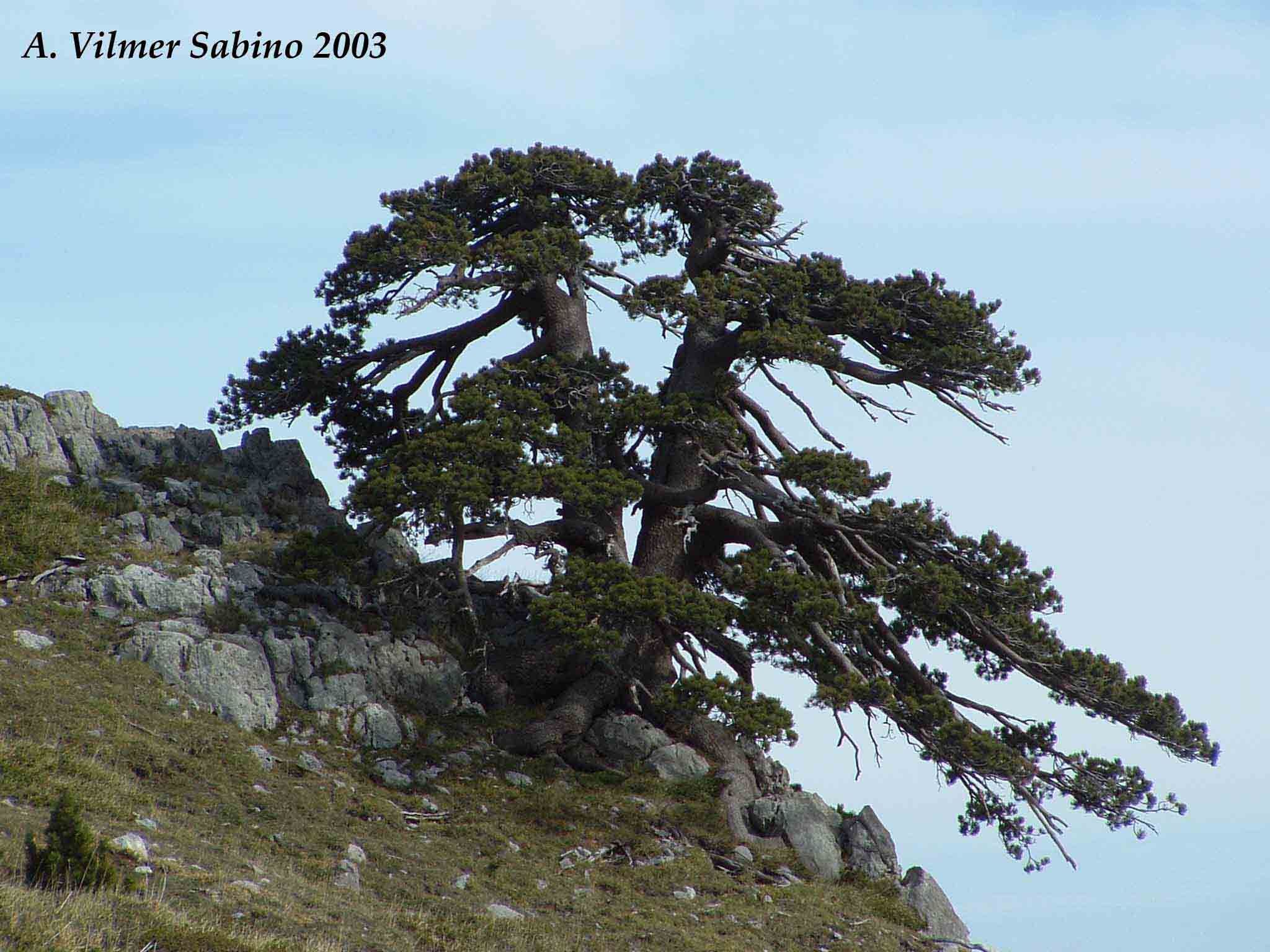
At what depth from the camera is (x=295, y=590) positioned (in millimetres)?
25531

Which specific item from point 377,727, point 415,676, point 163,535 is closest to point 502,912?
point 377,727

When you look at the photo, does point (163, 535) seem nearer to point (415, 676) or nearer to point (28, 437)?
point (28, 437)

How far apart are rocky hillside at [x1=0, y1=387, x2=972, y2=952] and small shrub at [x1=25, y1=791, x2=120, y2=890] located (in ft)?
1.13

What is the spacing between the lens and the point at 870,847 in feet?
75.5

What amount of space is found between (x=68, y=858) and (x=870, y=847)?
1450cm

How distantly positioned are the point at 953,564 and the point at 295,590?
13350mm

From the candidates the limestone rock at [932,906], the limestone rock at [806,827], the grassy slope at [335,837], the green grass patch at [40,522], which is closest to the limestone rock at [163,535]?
the green grass patch at [40,522]

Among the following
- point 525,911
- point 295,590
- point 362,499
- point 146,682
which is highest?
point 362,499

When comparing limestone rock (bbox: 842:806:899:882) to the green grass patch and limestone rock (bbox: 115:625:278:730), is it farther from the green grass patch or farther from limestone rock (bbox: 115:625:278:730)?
the green grass patch

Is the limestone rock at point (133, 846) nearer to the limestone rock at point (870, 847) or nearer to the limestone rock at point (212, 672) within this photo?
the limestone rock at point (212, 672)

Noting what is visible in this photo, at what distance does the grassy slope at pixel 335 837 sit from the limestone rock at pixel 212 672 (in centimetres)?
34

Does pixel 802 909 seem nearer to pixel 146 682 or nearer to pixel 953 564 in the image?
pixel 953 564

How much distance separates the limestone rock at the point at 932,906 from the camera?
21469 mm

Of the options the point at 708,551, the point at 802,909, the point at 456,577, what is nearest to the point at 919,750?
the point at 802,909
